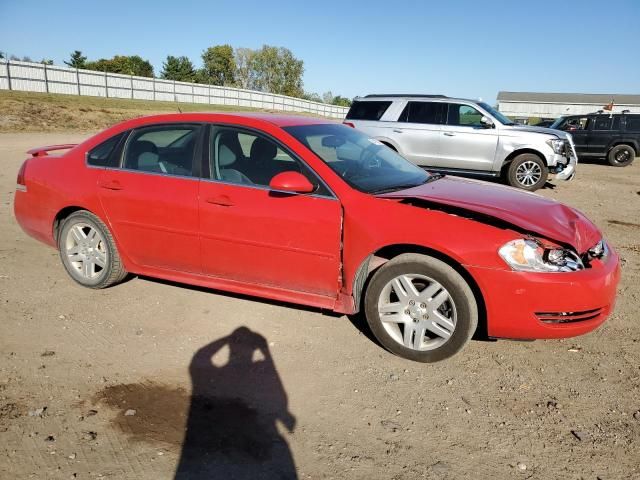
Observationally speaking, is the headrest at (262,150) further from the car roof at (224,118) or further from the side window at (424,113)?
the side window at (424,113)

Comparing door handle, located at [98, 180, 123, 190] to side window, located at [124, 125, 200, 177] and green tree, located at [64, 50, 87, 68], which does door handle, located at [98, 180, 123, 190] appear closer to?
side window, located at [124, 125, 200, 177]

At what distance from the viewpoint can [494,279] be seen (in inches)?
126

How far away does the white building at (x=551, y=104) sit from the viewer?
7544 cm

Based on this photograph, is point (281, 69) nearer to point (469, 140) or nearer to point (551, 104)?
point (551, 104)

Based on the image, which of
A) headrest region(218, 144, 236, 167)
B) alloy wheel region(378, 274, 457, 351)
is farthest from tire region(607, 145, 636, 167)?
headrest region(218, 144, 236, 167)

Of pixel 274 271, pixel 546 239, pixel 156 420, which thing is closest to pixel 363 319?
pixel 274 271

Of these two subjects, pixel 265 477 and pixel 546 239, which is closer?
pixel 265 477

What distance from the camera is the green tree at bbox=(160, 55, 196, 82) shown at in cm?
8631

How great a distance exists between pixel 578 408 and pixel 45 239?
4.70 metres

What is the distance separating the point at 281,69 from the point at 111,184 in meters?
84.4

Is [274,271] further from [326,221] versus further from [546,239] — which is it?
[546,239]

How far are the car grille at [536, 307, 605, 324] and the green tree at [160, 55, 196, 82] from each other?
8976 centimetres

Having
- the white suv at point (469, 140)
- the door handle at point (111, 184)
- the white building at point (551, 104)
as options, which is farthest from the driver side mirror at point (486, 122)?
the white building at point (551, 104)

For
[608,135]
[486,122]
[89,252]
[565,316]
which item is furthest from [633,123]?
[89,252]
